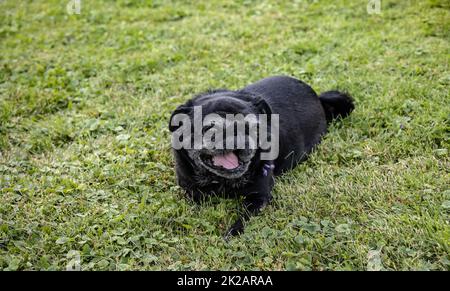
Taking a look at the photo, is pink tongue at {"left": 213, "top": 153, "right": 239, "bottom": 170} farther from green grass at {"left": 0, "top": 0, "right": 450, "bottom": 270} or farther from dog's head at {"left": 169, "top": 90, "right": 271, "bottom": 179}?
green grass at {"left": 0, "top": 0, "right": 450, "bottom": 270}

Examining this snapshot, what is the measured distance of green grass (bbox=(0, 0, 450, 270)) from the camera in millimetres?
3449

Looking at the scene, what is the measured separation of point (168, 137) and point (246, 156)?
152 cm

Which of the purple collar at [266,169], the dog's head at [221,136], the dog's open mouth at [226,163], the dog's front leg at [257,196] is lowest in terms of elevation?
the dog's front leg at [257,196]

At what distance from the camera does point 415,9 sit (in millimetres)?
7941

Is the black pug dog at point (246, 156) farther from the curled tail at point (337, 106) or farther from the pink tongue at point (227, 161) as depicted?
the curled tail at point (337, 106)

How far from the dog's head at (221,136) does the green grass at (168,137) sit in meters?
0.38

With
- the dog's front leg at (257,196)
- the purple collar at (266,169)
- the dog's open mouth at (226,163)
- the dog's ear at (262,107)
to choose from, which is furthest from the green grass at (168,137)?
the dog's ear at (262,107)

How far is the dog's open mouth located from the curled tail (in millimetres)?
1785

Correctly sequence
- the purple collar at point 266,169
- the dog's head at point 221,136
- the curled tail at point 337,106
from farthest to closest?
1. the curled tail at point 337,106
2. the purple collar at point 266,169
3. the dog's head at point 221,136

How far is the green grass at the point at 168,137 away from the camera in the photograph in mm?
3449

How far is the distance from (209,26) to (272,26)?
1.07m

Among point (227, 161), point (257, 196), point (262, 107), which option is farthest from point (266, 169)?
point (262, 107)

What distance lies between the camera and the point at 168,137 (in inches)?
206

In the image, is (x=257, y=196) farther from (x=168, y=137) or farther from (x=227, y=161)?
(x=168, y=137)
